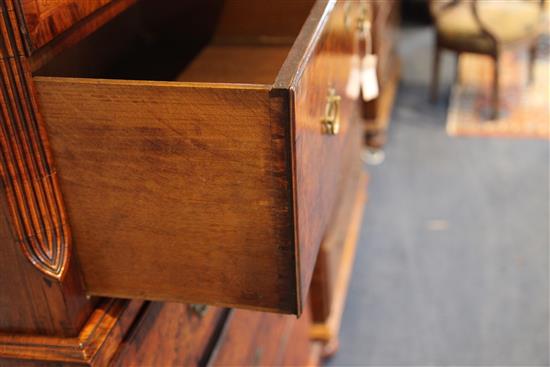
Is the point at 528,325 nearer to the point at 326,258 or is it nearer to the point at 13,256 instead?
the point at 326,258

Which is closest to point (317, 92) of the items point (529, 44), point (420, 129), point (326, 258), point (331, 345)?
point (326, 258)

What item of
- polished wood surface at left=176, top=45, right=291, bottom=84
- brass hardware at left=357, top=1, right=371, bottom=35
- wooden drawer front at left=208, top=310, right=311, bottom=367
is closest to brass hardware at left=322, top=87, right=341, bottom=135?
polished wood surface at left=176, top=45, right=291, bottom=84

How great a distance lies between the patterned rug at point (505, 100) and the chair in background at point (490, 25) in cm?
8

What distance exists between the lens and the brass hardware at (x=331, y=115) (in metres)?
0.62

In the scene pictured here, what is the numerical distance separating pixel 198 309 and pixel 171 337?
6 centimetres

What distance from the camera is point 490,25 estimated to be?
2314 mm

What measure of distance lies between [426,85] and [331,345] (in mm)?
1525

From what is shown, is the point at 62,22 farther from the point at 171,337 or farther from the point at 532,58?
the point at 532,58

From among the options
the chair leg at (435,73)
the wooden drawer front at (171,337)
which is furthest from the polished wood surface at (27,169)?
the chair leg at (435,73)

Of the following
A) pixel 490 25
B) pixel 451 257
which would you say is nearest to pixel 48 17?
pixel 451 257

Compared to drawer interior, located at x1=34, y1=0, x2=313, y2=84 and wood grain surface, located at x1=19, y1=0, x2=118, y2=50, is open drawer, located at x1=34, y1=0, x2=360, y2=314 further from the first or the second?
drawer interior, located at x1=34, y1=0, x2=313, y2=84

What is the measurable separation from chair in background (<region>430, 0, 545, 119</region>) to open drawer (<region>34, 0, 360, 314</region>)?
5.94 feet

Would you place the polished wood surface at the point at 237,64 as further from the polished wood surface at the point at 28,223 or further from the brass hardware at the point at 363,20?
the polished wood surface at the point at 28,223

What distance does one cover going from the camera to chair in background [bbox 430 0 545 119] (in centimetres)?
231
